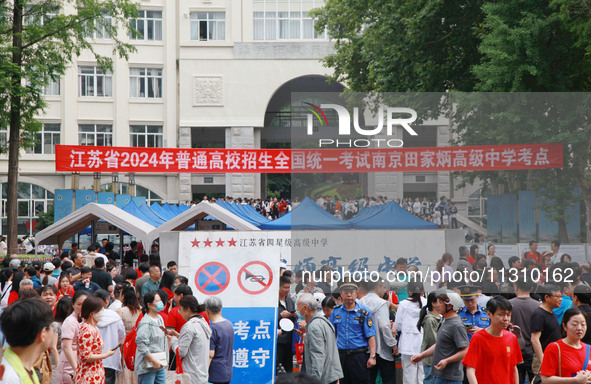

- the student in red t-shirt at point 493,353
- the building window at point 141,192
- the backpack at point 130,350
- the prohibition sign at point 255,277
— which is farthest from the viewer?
the building window at point 141,192

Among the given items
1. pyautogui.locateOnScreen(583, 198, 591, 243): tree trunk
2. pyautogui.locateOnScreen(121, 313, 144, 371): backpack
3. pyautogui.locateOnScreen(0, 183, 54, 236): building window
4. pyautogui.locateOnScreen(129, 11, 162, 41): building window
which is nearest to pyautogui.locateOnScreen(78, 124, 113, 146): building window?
pyautogui.locateOnScreen(0, 183, 54, 236): building window

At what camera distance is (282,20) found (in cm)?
3994

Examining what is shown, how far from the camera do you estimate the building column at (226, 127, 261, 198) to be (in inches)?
1524

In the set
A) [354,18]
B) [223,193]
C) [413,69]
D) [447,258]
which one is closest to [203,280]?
[447,258]

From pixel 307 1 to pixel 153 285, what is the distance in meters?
31.4

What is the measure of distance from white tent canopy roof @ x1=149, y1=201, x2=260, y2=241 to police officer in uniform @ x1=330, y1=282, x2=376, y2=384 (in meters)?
8.32

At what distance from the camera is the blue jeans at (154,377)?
24.8 ft

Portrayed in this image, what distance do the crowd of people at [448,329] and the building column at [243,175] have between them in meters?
27.9

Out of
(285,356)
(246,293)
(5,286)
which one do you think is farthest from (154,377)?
(5,286)

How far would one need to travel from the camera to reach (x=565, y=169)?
40.7 ft

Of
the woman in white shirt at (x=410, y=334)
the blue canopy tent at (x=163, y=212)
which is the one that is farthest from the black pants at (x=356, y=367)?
the blue canopy tent at (x=163, y=212)

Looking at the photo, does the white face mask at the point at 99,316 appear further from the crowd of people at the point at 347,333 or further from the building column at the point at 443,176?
the building column at the point at 443,176

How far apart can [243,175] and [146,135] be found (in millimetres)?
5974

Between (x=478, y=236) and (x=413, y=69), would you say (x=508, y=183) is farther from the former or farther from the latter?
(x=413, y=69)
